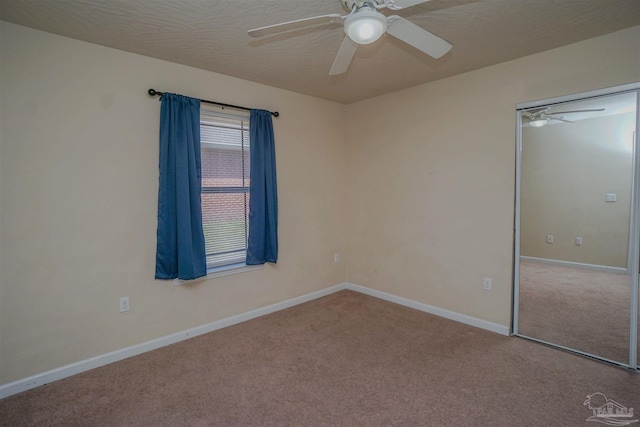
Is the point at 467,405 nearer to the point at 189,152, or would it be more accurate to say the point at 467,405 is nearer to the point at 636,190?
the point at 636,190

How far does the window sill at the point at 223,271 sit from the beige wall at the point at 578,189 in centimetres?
262

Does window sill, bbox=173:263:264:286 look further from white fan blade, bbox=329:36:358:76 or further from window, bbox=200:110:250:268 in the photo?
white fan blade, bbox=329:36:358:76

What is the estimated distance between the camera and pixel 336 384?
2.24 meters

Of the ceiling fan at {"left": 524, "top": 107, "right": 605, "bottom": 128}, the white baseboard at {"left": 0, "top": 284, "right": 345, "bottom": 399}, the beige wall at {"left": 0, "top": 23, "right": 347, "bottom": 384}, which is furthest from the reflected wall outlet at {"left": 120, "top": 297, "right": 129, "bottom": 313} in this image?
the ceiling fan at {"left": 524, "top": 107, "right": 605, "bottom": 128}

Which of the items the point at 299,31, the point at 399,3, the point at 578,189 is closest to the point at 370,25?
the point at 399,3

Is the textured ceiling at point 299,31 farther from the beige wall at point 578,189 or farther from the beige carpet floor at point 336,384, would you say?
the beige carpet floor at point 336,384

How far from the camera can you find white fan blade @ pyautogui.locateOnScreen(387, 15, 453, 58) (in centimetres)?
171

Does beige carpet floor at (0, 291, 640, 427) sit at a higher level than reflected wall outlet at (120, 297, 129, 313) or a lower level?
lower

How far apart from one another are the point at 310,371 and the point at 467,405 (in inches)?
41.9

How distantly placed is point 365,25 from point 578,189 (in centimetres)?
234

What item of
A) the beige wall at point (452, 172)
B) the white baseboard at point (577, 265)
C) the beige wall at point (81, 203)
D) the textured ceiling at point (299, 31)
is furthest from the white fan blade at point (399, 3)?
the white baseboard at point (577, 265)

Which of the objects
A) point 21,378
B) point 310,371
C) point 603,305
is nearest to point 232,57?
point 310,371

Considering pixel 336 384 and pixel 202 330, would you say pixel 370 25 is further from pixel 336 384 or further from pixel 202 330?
pixel 202 330

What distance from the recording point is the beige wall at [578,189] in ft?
8.12
